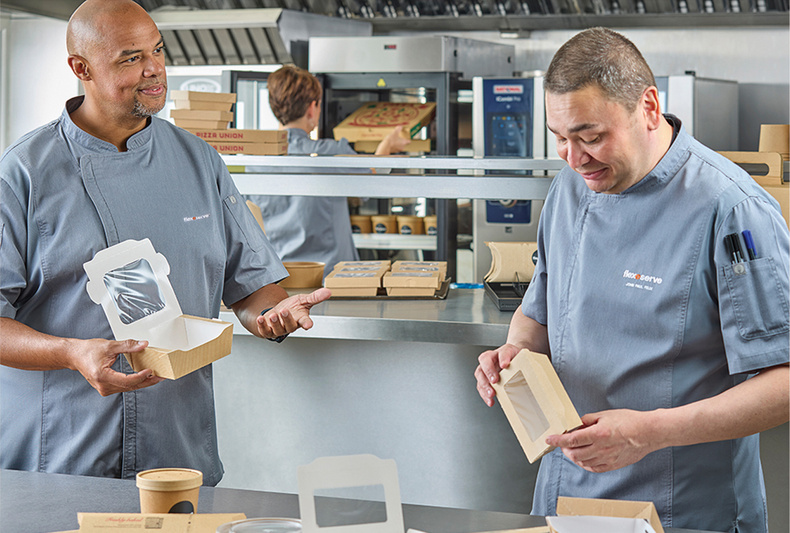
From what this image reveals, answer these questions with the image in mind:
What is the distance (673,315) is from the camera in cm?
147

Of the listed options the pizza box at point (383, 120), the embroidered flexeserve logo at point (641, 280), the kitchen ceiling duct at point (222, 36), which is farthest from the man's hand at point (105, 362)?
the kitchen ceiling duct at point (222, 36)

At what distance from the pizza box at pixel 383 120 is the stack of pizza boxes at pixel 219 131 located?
5.40 feet

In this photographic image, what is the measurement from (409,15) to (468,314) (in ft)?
12.2

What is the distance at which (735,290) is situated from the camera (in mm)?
1400

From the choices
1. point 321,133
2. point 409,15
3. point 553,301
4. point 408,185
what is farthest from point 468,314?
point 409,15

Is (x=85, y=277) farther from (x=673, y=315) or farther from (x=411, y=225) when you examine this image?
(x=411, y=225)

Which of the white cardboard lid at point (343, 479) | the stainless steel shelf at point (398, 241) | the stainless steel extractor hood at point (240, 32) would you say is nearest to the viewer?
the white cardboard lid at point (343, 479)

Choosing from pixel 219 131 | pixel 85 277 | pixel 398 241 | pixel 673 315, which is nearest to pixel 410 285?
pixel 219 131

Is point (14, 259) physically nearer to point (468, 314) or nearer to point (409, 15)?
point (468, 314)

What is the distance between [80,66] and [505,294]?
1524 millimetres

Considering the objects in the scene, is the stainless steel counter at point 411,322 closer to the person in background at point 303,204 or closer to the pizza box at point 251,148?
the pizza box at point 251,148

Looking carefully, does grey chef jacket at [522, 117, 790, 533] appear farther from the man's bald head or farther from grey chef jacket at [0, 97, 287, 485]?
the man's bald head

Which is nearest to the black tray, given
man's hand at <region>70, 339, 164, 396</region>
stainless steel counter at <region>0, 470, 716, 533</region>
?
stainless steel counter at <region>0, 470, 716, 533</region>

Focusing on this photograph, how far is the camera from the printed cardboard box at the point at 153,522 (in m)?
1.25
